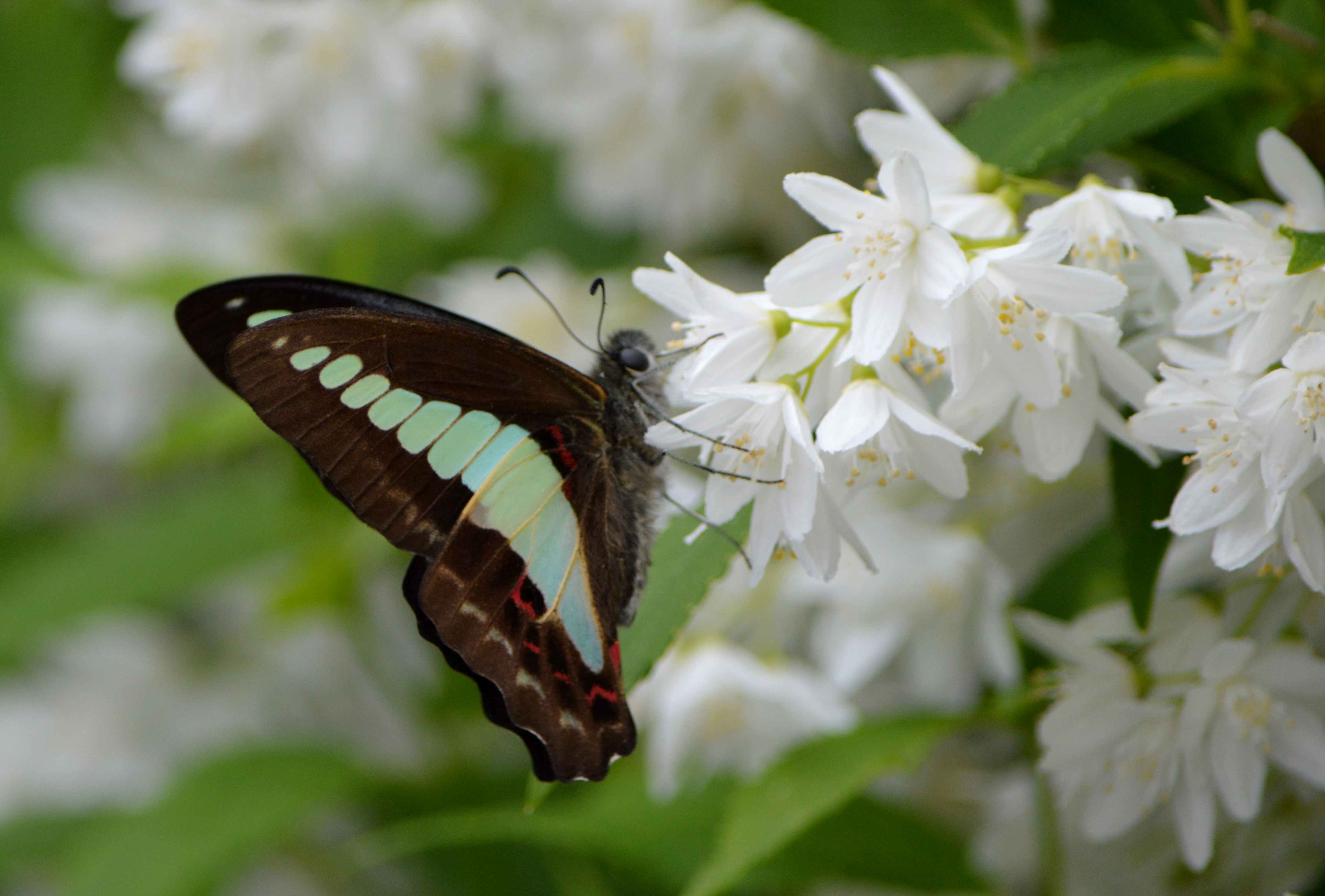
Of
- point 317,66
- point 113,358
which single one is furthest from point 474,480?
point 113,358

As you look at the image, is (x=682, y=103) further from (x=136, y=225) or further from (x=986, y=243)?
(x=136, y=225)

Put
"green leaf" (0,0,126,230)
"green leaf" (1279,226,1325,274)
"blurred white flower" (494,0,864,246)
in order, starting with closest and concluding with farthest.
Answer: "green leaf" (1279,226,1325,274) → "blurred white flower" (494,0,864,246) → "green leaf" (0,0,126,230)

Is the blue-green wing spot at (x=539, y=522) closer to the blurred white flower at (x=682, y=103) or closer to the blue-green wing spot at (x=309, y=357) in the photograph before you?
the blue-green wing spot at (x=309, y=357)

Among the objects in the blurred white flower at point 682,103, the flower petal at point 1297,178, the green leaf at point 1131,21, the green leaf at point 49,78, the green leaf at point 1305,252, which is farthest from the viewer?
the green leaf at point 49,78

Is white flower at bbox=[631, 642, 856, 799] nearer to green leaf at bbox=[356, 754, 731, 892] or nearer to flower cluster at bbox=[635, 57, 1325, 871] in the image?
green leaf at bbox=[356, 754, 731, 892]

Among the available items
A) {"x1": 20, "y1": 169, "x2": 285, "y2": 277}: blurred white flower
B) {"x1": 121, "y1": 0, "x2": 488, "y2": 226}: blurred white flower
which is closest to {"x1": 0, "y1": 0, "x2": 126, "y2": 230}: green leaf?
{"x1": 20, "y1": 169, "x2": 285, "y2": 277}: blurred white flower

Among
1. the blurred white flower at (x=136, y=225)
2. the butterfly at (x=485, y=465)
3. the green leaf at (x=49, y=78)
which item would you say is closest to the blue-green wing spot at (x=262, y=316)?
the butterfly at (x=485, y=465)
